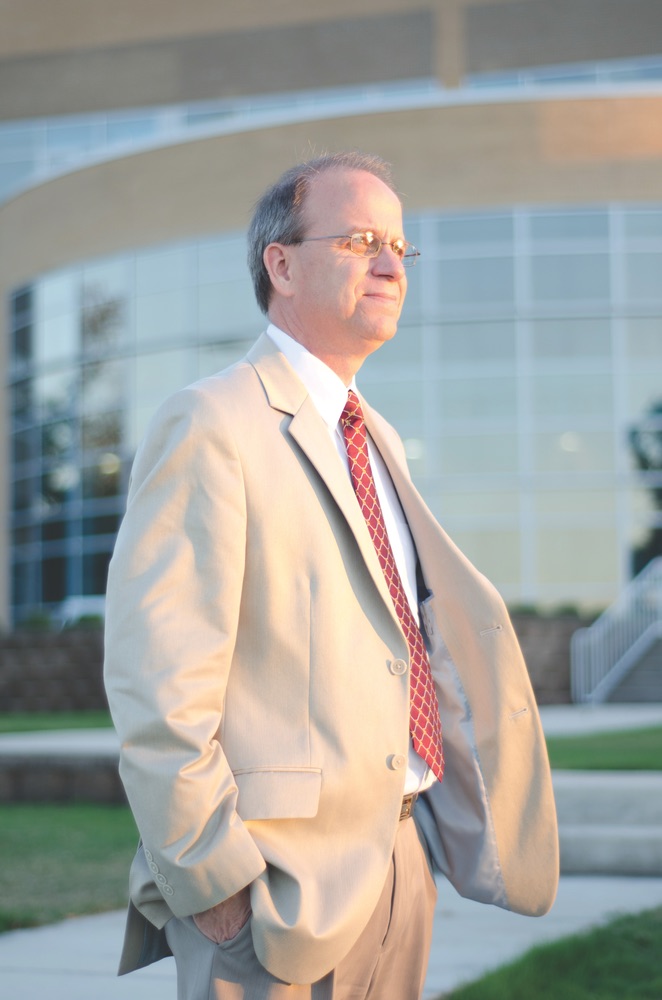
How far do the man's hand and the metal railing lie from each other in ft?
57.4

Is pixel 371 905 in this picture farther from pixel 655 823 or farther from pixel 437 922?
pixel 655 823

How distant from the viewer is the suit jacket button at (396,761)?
2439 millimetres

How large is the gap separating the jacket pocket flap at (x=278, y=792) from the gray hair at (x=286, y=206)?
3.59ft

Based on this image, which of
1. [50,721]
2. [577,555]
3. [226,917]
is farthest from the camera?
[577,555]

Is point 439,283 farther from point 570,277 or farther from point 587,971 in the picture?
point 587,971

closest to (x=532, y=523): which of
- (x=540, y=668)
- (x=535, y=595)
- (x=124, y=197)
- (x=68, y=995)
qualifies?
(x=535, y=595)

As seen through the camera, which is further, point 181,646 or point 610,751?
point 610,751

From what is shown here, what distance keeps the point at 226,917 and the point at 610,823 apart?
572 cm

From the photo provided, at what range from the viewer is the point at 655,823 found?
24.9ft

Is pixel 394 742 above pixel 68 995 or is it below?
above

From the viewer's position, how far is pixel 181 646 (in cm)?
234

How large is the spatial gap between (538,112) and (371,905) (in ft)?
78.8

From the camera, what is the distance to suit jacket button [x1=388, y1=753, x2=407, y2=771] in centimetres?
244

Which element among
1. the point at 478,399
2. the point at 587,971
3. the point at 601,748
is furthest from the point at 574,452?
the point at 587,971
